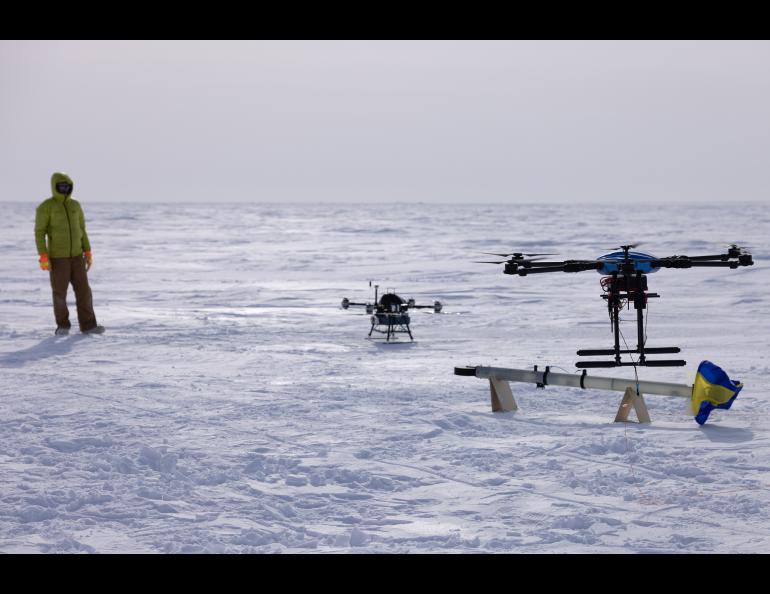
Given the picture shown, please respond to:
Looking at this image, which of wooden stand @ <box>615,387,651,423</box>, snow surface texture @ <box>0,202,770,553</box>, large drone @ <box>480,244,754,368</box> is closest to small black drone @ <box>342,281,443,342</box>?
snow surface texture @ <box>0,202,770,553</box>

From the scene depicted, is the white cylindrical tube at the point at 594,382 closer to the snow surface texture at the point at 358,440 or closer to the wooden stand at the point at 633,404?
the wooden stand at the point at 633,404

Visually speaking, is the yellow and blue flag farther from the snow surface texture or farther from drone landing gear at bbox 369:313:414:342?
drone landing gear at bbox 369:313:414:342

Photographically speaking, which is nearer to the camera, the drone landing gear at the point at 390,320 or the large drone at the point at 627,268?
the large drone at the point at 627,268

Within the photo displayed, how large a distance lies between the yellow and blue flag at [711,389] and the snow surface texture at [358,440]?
188 millimetres

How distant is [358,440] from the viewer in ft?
26.8

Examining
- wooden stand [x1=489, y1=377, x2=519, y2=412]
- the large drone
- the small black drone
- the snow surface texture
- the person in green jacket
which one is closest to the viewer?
the snow surface texture

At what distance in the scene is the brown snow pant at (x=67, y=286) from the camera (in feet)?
45.1

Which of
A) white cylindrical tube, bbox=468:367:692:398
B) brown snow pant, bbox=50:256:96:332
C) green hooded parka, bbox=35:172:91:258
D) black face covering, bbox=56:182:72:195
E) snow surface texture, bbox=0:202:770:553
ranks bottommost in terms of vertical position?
snow surface texture, bbox=0:202:770:553

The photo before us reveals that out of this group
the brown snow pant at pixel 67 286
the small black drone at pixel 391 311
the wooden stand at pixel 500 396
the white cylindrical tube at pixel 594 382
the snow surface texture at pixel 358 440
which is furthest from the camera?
the brown snow pant at pixel 67 286

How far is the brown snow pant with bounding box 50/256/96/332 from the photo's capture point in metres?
13.8

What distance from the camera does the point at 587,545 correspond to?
18.9ft

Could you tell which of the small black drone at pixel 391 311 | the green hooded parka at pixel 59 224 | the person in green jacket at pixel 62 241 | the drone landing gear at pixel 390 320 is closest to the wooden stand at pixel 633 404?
the small black drone at pixel 391 311
